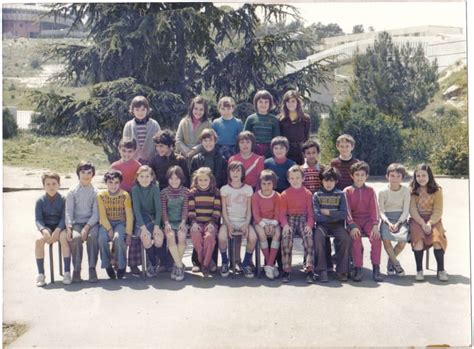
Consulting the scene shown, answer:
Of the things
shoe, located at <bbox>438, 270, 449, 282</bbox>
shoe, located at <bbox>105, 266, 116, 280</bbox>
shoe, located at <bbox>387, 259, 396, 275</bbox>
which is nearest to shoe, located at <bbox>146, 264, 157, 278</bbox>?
shoe, located at <bbox>105, 266, 116, 280</bbox>

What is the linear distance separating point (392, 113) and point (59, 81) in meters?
11.4

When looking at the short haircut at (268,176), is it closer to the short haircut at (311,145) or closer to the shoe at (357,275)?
the short haircut at (311,145)

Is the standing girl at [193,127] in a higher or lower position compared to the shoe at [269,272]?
higher

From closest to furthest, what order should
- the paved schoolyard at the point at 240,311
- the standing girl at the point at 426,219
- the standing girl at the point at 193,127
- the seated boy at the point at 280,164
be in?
the paved schoolyard at the point at 240,311, the standing girl at the point at 426,219, the seated boy at the point at 280,164, the standing girl at the point at 193,127

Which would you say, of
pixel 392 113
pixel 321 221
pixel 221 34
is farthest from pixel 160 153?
pixel 392 113

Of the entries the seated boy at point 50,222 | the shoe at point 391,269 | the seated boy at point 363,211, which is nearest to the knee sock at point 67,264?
the seated boy at point 50,222

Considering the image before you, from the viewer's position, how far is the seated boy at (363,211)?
18.3ft

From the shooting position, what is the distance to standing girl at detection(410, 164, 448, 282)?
5582 mm

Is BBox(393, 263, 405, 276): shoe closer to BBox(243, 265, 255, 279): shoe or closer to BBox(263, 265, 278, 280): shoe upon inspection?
BBox(263, 265, 278, 280): shoe

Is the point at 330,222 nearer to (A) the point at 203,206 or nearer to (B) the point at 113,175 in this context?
(A) the point at 203,206

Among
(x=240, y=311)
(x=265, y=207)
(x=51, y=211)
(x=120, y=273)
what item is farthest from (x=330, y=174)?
(x=51, y=211)

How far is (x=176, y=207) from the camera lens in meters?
5.69

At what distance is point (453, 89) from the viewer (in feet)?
58.5

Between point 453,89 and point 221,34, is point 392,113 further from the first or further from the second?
point 221,34
